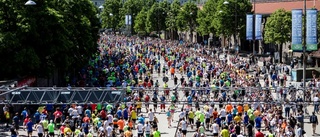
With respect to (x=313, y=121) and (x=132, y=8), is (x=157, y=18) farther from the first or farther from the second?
(x=313, y=121)

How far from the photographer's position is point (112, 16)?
532 ft

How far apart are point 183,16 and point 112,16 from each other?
54.8 meters

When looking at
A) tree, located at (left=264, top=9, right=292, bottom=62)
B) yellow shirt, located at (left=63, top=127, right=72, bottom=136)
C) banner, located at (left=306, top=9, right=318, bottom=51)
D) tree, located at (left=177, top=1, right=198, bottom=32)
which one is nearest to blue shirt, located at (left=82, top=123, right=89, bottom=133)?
yellow shirt, located at (left=63, top=127, right=72, bottom=136)

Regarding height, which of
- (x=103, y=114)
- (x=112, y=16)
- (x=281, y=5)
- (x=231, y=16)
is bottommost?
(x=103, y=114)

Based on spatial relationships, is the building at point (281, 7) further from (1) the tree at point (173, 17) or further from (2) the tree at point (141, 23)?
(2) the tree at point (141, 23)

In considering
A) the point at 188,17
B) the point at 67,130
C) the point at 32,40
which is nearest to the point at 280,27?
the point at 32,40

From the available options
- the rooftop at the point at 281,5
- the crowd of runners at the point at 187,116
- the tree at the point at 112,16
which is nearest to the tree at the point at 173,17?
the tree at the point at 112,16

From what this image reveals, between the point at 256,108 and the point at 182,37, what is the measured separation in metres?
101

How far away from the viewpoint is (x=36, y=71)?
40.9m

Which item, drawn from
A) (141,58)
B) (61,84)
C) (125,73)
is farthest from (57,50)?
(141,58)

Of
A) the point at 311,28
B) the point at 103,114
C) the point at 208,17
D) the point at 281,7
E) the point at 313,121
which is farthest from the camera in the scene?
the point at 208,17

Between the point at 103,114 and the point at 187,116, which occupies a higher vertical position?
the point at 103,114

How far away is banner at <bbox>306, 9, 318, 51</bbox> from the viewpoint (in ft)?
126

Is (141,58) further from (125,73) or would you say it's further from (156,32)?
(156,32)
